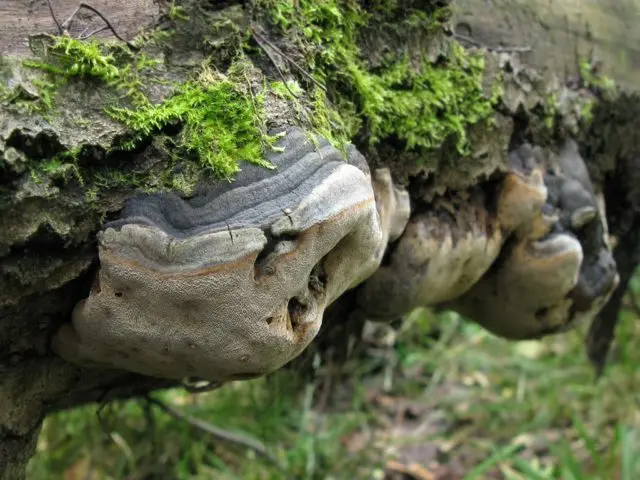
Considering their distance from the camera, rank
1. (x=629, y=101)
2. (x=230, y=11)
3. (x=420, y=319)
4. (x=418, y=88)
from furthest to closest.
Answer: (x=420, y=319) < (x=629, y=101) < (x=418, y=88) < (x=230, y=11)

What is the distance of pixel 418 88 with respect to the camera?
1.31 metres

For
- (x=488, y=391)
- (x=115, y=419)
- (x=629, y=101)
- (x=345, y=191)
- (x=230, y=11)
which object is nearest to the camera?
(x=345, y=191)

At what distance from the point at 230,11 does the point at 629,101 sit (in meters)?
1.26

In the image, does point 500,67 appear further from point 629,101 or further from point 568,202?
point 629,101

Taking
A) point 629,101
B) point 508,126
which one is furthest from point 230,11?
point 629,101

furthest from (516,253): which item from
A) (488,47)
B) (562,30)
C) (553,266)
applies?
(562,30)

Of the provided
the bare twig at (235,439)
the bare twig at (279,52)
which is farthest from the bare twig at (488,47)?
the bare twig at (235,439)

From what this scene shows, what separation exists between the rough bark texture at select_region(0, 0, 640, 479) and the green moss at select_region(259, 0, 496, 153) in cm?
3

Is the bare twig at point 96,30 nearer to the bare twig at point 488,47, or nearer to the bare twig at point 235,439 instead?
the bare twig at point 488,47

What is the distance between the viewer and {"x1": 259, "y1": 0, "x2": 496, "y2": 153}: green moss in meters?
1.09

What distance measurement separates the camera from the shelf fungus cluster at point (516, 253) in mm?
1410

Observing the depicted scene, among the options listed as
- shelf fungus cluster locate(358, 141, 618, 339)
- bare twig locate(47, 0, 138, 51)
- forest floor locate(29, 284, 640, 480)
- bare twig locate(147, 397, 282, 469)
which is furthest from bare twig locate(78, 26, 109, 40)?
bare twig locate(147, 397, 282, 469)

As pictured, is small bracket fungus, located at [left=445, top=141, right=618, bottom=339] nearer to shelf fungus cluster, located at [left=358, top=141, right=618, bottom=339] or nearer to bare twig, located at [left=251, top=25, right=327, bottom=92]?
shelf fungus cluster, located at [left=358, top=141, right=618, bottom=339]

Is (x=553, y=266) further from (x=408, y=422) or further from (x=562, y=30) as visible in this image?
(x=408, y=422)
